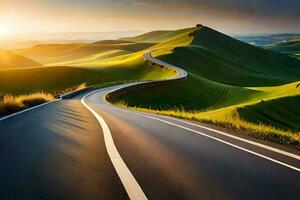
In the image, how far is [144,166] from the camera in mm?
6902

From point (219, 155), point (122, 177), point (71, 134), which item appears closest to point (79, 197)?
point (122, 177)

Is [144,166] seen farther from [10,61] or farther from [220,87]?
[10,61]

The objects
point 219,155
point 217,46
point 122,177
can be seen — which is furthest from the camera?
point 217,46

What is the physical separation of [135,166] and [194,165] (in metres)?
1.00

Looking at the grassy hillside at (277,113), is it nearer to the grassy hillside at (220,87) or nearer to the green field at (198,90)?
the green field at (198,90)

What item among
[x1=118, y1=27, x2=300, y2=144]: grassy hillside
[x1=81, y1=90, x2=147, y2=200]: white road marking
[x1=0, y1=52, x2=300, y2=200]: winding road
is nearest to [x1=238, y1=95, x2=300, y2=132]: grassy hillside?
[x1=118, y1=27, x2=300, y2=144]: grassy hillside

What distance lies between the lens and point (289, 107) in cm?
4550

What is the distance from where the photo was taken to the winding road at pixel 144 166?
17.6 ft

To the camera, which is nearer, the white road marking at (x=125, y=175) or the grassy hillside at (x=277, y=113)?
the white road marking at (x=125, y=175)

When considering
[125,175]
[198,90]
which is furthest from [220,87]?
[125,175]

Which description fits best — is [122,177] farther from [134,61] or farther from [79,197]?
[134,61]

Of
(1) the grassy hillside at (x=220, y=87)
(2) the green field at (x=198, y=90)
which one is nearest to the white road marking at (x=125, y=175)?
(2) the green field at (x=198, y=90)

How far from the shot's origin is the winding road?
5.36 meters

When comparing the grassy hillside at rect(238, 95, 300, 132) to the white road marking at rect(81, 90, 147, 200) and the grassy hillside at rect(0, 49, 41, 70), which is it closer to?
the white road marking at rect(81, 90, 147, 200)
